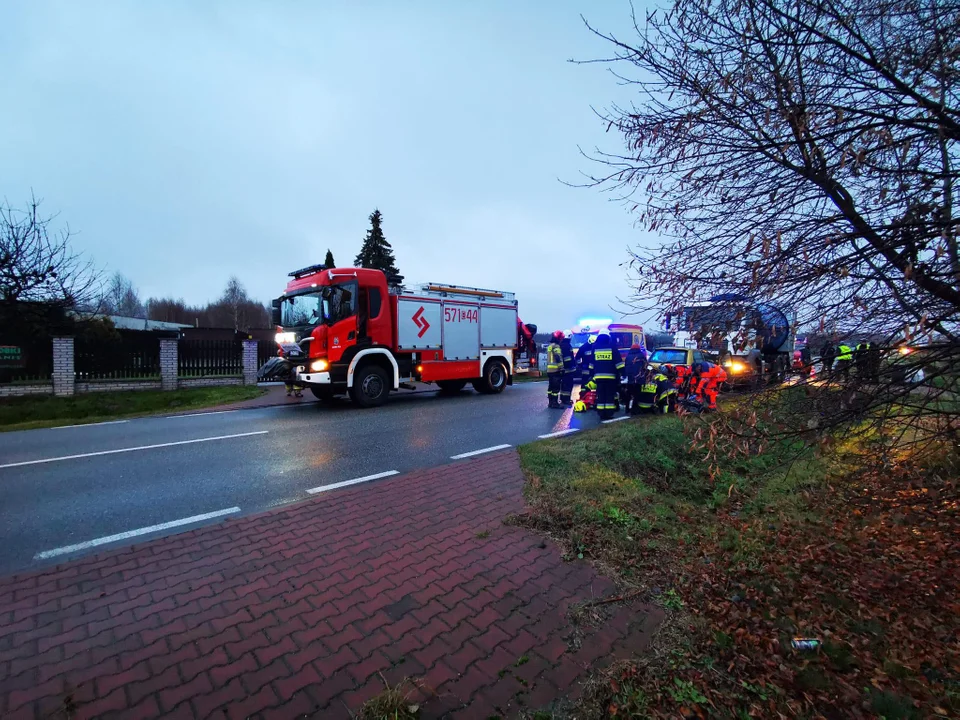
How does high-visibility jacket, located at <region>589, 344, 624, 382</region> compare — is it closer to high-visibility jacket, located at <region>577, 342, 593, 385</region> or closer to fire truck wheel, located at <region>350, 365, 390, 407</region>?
high-visibility jacket, located at <region>577, 342, 593, 385</region>

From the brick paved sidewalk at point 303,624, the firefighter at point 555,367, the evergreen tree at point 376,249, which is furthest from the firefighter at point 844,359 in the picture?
the evergreen tree at point 376,249

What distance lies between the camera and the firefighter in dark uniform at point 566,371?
36.6ft

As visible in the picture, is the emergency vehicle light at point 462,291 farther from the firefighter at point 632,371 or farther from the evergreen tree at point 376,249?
the evergreen tree at point 376,249

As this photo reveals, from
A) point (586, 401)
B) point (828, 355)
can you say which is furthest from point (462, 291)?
point (828, 355)

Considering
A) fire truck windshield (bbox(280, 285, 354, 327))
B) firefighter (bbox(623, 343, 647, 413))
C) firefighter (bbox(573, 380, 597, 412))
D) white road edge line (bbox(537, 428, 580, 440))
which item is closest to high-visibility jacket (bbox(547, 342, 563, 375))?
firefighter (bbox(573, 380, 597, 412))

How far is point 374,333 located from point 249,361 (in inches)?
308

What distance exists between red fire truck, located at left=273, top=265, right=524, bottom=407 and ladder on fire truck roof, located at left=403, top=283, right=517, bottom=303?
0.03 m

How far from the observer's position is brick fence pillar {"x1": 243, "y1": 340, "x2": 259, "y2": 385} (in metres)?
16.8

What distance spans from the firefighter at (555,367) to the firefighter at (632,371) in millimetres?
1563

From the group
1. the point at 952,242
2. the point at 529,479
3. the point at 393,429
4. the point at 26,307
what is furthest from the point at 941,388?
the point at 26,307

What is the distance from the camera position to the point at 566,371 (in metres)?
11.3

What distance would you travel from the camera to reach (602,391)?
9.77m

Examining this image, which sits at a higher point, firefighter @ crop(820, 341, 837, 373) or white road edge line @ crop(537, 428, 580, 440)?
firefighter @ crop(820, 341, 837, 373)

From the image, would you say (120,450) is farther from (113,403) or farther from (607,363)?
(113,403)
